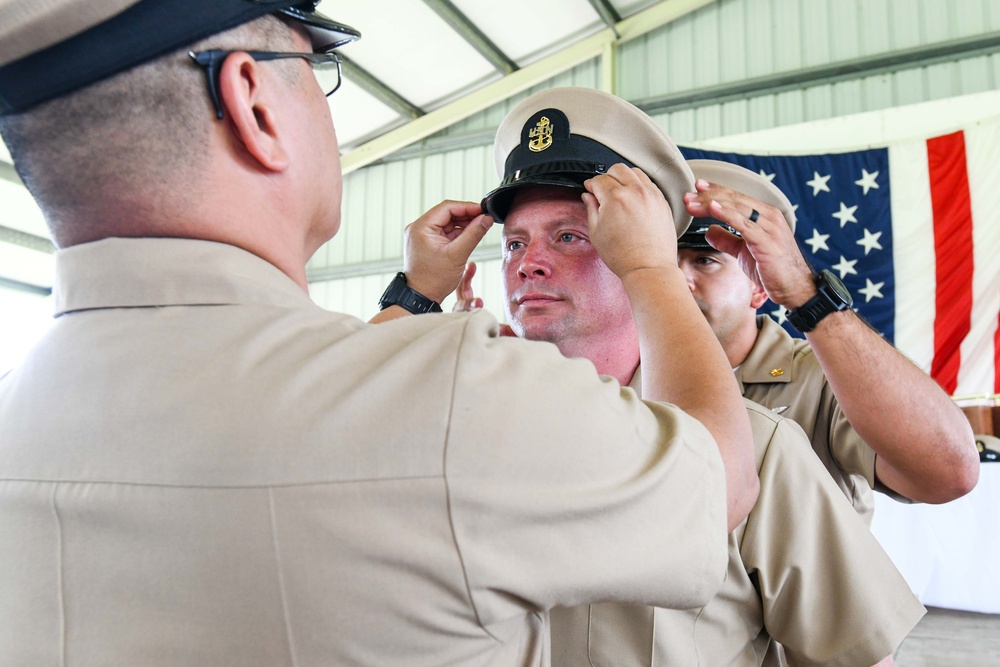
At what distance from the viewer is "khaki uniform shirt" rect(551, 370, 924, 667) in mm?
1505

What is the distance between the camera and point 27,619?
0.86m

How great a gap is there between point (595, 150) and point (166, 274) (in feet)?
4.14

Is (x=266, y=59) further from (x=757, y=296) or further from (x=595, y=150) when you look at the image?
(x=757, y=296)

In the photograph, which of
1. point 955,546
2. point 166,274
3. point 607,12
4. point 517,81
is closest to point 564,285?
point 166,274

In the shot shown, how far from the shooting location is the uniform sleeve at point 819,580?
153cm

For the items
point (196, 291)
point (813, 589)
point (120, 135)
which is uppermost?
point (120, 135)

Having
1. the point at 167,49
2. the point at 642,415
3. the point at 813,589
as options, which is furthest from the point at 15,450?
the point at 813,589

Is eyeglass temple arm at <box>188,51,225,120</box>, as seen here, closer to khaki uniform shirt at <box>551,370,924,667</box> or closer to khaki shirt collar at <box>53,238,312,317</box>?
khaki shirt collar at <box>53,238,312,317</box>

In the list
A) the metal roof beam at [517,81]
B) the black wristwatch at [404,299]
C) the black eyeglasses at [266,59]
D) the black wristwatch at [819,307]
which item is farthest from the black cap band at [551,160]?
the metal roof beam at [517,81]

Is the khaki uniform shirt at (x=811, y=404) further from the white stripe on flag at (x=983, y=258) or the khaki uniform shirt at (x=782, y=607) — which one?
the white stripe on flag at (x=983, y=258)

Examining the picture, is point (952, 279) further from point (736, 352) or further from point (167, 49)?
point (167, 49)

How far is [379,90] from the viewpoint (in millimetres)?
10828

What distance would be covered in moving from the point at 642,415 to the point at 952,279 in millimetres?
8363

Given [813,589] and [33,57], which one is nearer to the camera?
[33,57]
